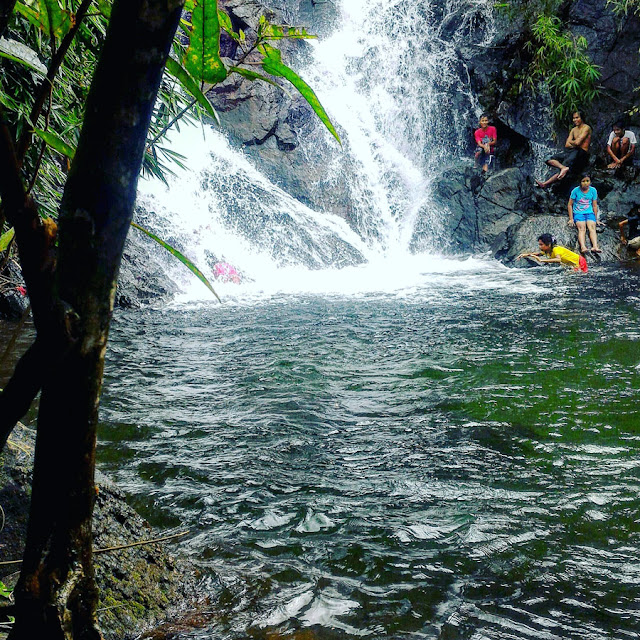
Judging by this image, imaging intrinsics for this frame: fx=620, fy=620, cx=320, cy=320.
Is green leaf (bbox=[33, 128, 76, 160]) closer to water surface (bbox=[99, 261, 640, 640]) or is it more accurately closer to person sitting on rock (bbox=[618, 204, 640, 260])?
water surface (bbox=[99, 261, 640, 640])

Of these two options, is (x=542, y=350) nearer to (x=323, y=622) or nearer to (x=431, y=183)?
(x=323, y=622)

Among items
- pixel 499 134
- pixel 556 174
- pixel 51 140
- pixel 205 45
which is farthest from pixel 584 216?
pixel 51 140

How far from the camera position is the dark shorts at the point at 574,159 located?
15969mm

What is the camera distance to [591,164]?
53.8 feet

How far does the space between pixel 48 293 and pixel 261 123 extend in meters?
15.8

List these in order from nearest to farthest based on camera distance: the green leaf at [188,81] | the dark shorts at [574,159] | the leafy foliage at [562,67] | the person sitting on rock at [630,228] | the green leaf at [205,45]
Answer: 1. the green leaf at [205,45]
2. the green leaf at [188,81]
3. the person sitting on rock at [630,228]
4. the dark shorts at [574,159]
5. the leafy foliage at [562,67]

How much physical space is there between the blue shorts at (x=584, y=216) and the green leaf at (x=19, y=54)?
13515mm

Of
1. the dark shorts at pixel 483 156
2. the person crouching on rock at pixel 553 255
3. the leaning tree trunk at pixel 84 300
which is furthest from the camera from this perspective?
the dark shorts at pixel 483 156

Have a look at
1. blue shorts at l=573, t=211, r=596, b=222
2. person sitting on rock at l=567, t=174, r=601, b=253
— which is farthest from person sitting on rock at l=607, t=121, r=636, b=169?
blue shorts at l=573, t=211, r=596, b=222

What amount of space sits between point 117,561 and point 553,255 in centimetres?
1198

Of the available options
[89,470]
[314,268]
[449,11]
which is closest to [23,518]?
[89,470]

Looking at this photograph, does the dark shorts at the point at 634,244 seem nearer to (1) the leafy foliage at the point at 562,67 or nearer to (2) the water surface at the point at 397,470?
Answer: (1) the leafy foliage at the point at 562,67

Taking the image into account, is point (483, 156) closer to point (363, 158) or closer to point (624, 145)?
point (363, 158)

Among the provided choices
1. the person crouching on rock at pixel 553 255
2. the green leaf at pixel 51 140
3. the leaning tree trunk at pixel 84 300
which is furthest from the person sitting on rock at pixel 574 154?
the leaning tree trunk at pixel 84 300
